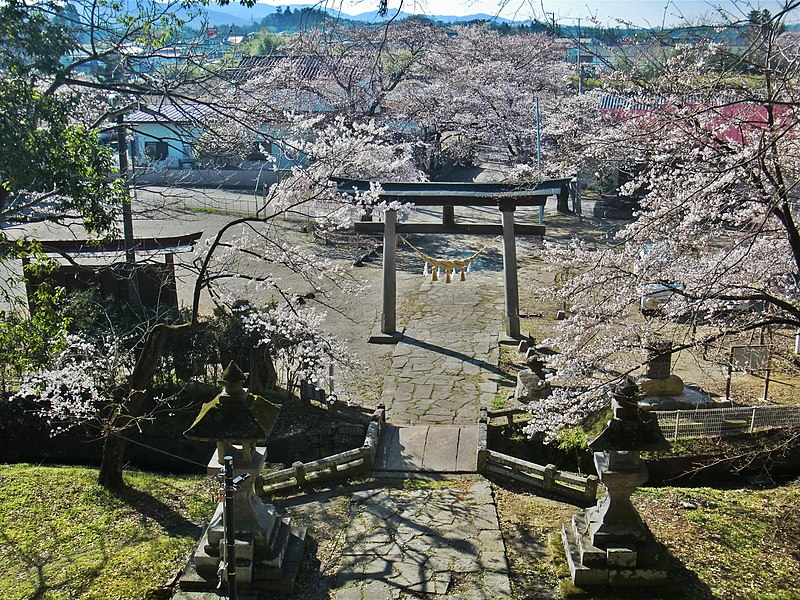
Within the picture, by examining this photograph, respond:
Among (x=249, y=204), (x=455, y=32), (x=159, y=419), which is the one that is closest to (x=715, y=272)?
(x=159, y=419)

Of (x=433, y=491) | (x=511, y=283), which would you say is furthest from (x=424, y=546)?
(x=511, y=283)

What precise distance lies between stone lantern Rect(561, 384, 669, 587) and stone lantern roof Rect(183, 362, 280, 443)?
3481 millimetres

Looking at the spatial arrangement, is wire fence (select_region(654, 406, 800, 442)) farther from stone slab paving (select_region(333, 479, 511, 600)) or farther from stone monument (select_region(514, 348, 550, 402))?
stone slab paving (select_region(333, 479, 511, 600))

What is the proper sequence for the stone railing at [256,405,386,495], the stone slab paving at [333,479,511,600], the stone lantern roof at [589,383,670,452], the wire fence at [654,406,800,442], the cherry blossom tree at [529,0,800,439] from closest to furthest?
1. the stone lantern roof at [589,383,670,452]
2. the stone slab paving at [333,479,511,600]
3. the cherry blossom tree at [529,0,800,439]
4. the stone railing at [256,405,386,495]
5. the wire fence at [654,406,800,442]

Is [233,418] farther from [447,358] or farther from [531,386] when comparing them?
[447,358]

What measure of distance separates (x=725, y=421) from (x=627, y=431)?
576 cm

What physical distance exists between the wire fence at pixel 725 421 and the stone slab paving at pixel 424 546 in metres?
3.75

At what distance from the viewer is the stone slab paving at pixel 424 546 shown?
323 inches

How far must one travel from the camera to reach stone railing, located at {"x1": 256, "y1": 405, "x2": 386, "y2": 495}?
10.8 meters

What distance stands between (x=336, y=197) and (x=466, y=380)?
17.1 ft

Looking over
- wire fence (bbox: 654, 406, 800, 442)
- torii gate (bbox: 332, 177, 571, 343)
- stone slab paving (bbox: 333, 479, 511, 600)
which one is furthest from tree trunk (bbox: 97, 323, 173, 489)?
wire fence (bbox: 654, 406, 800, 442)

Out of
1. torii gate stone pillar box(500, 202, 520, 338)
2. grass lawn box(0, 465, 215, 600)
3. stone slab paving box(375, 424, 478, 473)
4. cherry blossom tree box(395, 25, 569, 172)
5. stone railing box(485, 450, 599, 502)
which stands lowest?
grass lawn box(0, 465, 215, 600)

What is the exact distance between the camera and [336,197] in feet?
56.3

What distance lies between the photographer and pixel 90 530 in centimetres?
983
